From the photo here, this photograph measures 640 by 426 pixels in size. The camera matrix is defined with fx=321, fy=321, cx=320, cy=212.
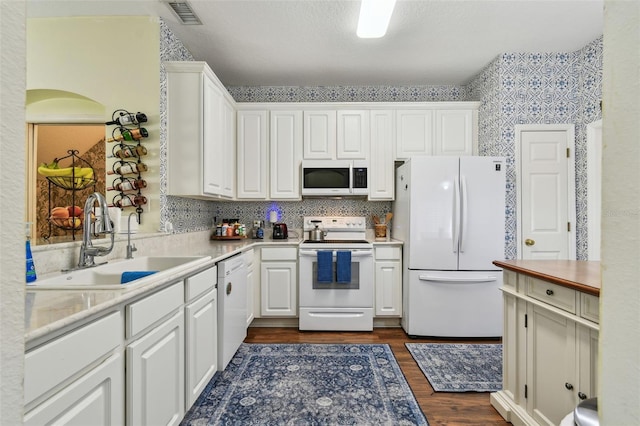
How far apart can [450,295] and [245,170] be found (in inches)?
99.8

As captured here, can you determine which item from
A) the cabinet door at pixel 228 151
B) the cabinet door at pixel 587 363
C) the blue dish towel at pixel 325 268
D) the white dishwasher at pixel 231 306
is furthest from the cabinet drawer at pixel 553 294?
the cabinet door at pixel 228 151

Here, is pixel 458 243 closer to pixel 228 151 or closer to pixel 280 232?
pixel 280 232

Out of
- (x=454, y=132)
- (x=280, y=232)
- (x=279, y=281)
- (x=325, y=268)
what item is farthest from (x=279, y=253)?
(x=454, y=132)

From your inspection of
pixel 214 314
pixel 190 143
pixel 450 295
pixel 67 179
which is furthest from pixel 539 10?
pixel 67 179

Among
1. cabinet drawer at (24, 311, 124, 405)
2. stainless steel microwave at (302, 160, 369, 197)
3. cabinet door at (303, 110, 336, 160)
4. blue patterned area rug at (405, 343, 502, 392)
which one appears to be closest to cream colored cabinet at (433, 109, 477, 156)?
stainless steel microwave at (302, 160, 369, 197)

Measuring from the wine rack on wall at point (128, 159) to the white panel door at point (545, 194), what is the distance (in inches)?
140

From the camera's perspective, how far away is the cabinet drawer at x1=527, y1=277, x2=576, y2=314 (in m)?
1.42

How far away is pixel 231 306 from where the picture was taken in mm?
2490

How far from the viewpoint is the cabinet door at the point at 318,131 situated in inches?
144

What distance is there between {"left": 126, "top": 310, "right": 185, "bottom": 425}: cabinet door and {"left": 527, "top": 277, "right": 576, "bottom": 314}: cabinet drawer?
183cm

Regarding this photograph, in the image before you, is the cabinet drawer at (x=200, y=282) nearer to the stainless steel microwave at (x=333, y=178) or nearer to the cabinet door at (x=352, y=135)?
the stainless steel microwave at (x=333, y=178)

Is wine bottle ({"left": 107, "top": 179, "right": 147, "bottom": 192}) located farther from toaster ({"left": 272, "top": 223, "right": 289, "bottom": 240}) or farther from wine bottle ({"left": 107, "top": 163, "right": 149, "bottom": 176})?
toaster ({"left": 272, "top": 223, "right": 289, "bottom": 240})

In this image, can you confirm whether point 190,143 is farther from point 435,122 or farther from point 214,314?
point 435,122

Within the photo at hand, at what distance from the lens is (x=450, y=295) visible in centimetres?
308
